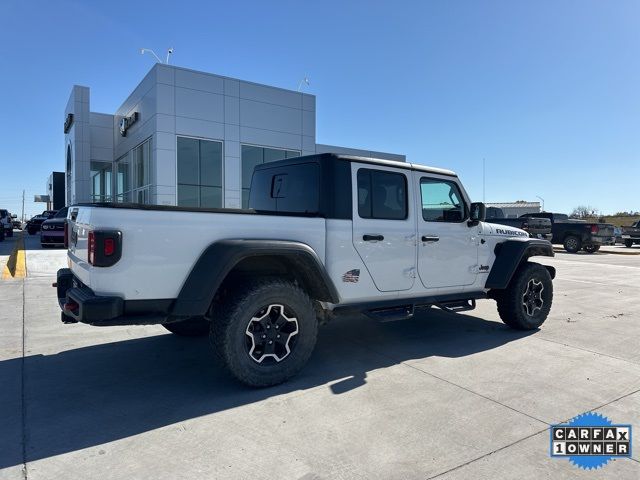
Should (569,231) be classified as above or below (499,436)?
above

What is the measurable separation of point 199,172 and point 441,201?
16.9m

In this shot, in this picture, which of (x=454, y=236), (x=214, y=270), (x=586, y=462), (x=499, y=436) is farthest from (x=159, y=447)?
(x=454, y=236)

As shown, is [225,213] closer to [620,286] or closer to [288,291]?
[288,291]

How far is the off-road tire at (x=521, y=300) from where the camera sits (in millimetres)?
5785

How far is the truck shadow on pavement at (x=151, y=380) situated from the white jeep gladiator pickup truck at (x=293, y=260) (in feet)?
1.07

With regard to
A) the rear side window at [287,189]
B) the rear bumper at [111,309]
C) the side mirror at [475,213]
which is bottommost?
the rear bumper at [111,309]

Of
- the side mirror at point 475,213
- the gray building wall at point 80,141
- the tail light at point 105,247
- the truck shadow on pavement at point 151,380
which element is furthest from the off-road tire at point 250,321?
the gray building wall at point 80,141

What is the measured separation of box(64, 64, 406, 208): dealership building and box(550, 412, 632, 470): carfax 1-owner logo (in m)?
18.5

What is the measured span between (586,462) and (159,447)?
2625 millimetres

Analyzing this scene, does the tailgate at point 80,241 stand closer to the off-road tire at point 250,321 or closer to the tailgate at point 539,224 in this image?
the off-road tire at point 250,321

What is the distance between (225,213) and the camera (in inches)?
141

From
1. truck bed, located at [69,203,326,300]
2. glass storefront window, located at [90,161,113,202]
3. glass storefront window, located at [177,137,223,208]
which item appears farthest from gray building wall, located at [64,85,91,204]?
truck bed, located at [69,203,326,300]

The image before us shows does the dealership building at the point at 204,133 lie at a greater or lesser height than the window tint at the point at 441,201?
greater

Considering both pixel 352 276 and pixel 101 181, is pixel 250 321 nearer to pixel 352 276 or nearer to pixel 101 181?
pixel 352 276
